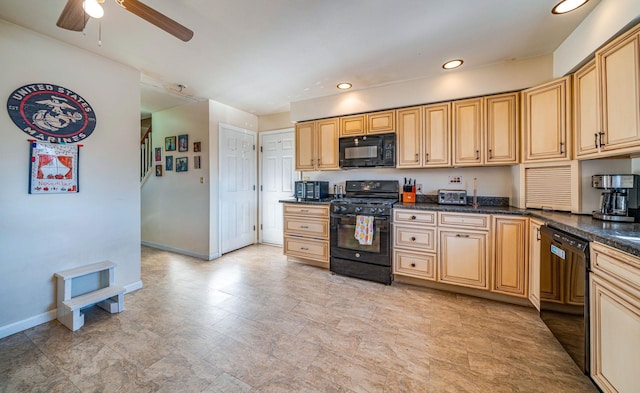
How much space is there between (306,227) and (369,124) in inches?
67.2

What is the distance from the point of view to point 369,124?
329 centimetres

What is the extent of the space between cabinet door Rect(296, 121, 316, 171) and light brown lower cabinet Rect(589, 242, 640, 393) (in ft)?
10.0

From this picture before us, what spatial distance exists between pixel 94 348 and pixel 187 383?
36.5 inches

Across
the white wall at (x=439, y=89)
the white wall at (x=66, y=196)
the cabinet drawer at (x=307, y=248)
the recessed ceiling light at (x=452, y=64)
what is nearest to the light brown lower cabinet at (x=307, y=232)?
the cabinet drawer at (x=307, y=248)

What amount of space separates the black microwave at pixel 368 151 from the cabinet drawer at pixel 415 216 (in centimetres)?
68

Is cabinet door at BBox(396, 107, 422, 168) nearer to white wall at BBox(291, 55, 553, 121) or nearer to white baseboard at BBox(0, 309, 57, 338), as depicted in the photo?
white wall at BBox(291, 55, 553, 121)

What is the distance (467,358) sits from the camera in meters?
1.67

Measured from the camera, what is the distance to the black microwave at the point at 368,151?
10.3 ft

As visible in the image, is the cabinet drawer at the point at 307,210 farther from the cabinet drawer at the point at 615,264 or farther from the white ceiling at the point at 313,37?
the cabinet drawer at the point at 615,264

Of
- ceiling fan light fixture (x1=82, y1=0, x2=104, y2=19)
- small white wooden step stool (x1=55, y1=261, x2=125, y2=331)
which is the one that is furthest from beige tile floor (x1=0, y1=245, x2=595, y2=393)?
ceiling fan light fixture (x1=82, y1=0, x2=104, y2=19)

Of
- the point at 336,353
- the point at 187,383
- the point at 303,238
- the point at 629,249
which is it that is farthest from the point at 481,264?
the point at 187,383

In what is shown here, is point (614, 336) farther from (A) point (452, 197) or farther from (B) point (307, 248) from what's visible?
(B) point (307, 248)

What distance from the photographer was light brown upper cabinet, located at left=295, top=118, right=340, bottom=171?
3.56 meters

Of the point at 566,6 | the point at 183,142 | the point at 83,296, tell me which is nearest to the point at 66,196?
the point at 83,296
